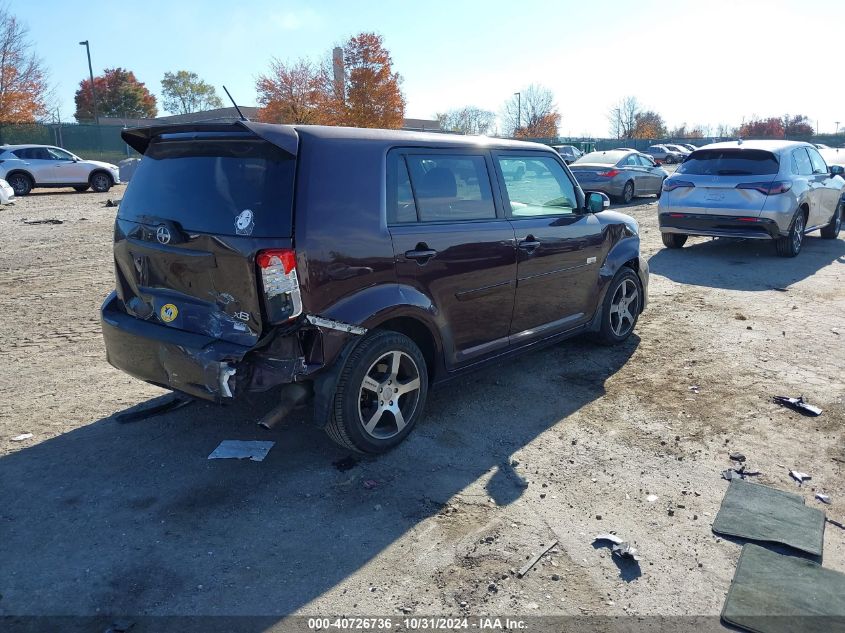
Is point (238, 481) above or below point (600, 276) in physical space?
below

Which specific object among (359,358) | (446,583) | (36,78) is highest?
(36,78)

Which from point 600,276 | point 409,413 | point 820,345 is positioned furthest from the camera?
point 820,345

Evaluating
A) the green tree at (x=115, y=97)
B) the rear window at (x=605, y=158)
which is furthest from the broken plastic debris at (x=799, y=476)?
the green tree at (x=115, y=97)

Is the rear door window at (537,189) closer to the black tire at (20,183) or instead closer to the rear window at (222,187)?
the rear window at (222,187)

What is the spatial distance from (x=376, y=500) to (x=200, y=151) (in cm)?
225

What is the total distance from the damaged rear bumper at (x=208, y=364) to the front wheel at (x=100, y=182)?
22150 millimetres

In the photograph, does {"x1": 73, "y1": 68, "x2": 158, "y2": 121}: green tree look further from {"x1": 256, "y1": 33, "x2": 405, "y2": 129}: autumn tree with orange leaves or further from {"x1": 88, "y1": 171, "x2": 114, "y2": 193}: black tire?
{"x1": 88, "y1": 171, "x2": 114, "y2": 193}: black tire

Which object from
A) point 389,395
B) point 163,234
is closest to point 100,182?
point 163,234

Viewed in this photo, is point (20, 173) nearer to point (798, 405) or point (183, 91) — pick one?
point (798, 405)

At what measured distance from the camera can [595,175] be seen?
18766 mm

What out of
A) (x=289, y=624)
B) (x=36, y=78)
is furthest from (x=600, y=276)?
(x=36, y=78)

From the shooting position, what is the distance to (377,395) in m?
4.09

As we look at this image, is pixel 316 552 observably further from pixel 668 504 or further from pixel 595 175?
pixel 595 175

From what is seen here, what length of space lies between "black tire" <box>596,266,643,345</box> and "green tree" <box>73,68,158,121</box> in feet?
243
